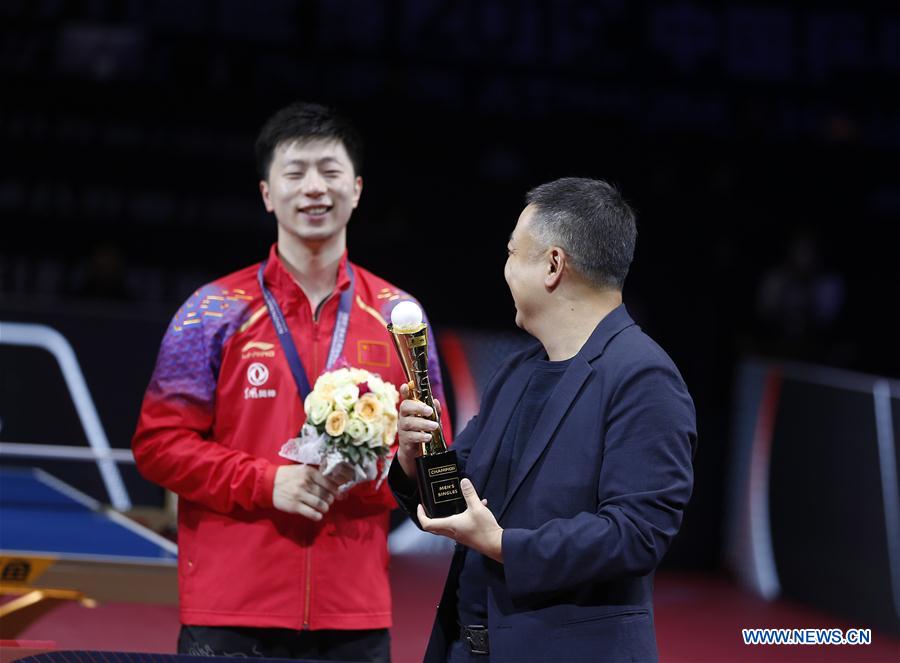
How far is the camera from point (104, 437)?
600 centimetres

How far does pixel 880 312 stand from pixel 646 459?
658 cm

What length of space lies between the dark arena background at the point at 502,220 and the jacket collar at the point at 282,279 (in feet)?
4.83

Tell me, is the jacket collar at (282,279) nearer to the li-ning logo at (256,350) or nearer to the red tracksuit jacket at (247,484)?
the red tracksuit jacket at (247,484)

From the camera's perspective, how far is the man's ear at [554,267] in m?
2.29

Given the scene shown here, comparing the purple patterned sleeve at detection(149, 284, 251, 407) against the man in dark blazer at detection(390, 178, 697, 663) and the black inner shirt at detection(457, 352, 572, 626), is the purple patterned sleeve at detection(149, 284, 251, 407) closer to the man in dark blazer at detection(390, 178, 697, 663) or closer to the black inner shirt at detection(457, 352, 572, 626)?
the man in dark blazer at detection(390, 178, 697, 663)

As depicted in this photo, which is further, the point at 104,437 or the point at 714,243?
the point at 714,243

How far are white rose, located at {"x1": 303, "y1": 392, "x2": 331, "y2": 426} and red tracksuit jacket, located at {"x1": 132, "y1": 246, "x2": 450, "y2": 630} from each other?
0.25m

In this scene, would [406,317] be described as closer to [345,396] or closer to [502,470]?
[502,470]

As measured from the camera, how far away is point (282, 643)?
10.0 ft

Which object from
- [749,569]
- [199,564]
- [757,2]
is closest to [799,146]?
[757,2]

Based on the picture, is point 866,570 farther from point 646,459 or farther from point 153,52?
point 153,52

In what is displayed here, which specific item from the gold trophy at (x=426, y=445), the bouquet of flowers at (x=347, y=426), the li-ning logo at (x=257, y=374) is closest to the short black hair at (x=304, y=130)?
the li-ning logo at (x=257, y=374)

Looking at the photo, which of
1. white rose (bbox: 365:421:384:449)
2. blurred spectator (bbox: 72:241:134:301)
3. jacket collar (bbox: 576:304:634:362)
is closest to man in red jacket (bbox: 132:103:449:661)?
white rose (bbox: 365:421:384:449)

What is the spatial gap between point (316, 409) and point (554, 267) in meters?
0.78
